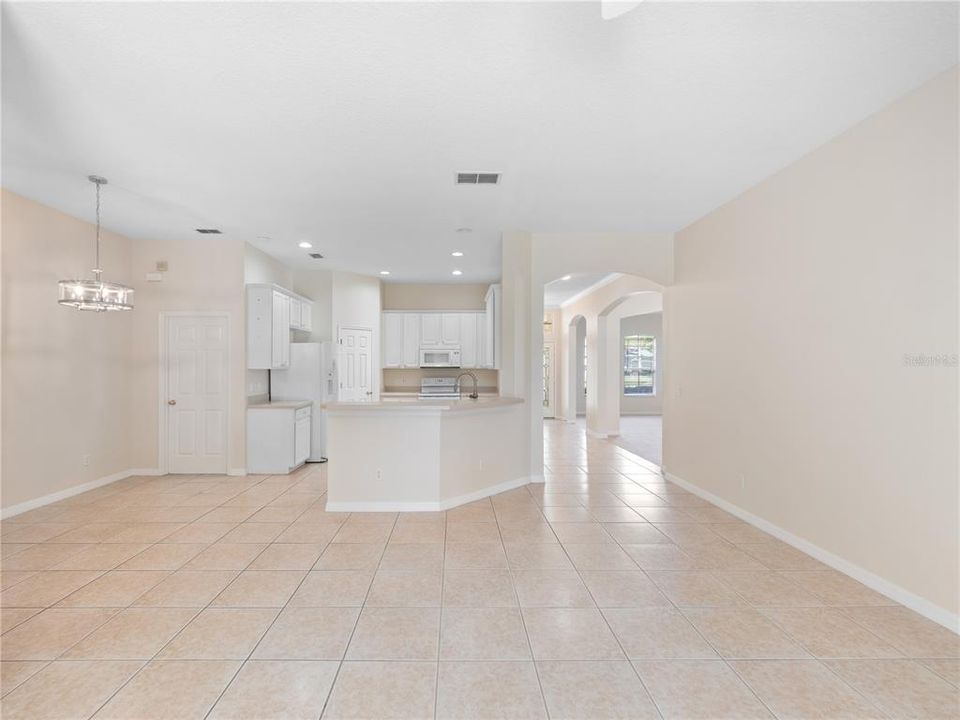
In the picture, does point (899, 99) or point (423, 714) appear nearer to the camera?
point (423, 714)

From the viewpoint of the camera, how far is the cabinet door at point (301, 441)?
248 inches

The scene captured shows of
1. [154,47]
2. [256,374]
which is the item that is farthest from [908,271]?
[256,374]

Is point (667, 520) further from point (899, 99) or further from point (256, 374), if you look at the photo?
point (256, 374)

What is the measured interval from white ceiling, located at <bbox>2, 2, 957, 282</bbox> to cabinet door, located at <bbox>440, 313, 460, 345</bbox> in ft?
13.6

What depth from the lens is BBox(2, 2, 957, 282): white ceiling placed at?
7.22 feet

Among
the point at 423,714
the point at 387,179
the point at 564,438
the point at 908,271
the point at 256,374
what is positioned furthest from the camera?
the point at 564,438

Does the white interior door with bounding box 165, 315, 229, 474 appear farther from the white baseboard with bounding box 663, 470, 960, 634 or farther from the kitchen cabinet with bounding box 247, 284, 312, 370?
the white baseboard with bounding box 663, 470, 960, 634

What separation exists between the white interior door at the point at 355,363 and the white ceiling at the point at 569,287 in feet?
10.3

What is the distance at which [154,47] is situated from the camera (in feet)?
7.75

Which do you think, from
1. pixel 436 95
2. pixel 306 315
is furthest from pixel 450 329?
pixel 436 95

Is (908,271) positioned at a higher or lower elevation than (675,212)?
lower

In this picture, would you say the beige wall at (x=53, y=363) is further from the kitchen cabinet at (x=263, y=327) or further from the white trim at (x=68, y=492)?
the kitchen cabinet at (x=263, y=327)

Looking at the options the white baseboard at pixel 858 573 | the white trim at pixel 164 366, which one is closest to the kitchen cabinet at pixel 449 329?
the white trim at pixel 164 366

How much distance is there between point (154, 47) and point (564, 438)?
26.9 ft
